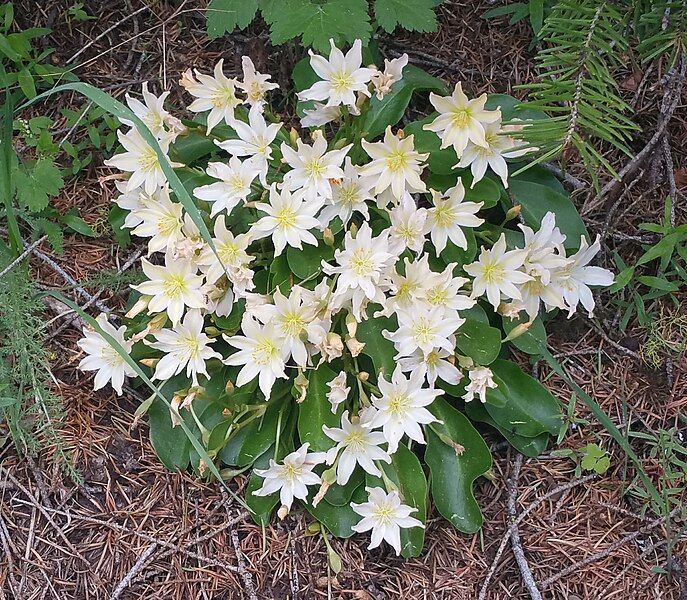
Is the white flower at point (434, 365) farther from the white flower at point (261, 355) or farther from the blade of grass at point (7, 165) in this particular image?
the blade of grass at point (7, 165)

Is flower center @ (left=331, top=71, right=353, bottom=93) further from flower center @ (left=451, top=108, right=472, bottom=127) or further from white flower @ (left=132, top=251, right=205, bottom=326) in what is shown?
white flower @ (left=132, top=251, right=205, bottom=326)

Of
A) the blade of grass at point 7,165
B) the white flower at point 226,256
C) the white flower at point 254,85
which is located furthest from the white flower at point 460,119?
the blade of grass at point 7,165

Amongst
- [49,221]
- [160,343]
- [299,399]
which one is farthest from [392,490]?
[49,221]

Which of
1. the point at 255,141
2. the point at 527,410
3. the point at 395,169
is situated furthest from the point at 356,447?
the point at 255,141

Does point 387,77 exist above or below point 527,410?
above

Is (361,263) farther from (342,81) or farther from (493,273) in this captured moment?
(342,81)

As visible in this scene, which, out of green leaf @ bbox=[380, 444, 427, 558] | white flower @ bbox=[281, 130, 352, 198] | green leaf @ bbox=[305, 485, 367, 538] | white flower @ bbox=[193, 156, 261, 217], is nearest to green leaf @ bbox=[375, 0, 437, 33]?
white flower @ bbox=[281, 130, 352, 198]
